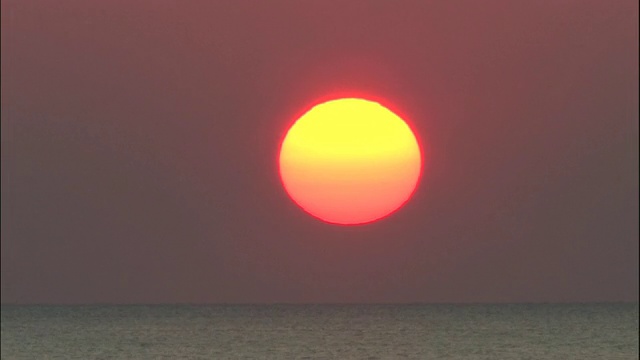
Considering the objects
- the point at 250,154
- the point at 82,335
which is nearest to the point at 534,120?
the point at 250,154

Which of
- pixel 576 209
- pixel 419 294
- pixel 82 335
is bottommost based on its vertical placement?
pixel 82 335

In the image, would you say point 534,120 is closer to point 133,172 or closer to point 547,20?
point 547,20

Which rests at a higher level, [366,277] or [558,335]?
[366,277]

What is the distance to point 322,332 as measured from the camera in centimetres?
416

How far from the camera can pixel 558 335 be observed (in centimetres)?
407

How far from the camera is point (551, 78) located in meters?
4.74

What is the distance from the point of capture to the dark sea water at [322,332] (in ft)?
12.3

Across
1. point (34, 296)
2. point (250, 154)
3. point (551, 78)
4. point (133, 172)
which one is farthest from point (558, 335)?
point (34, 296)

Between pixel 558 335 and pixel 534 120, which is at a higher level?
pixel 534 120

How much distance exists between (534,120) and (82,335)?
7.46ft

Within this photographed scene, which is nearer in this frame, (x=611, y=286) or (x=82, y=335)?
(x=82, y=335)

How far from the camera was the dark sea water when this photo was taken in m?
3.74

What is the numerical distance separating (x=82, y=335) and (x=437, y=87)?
197 cm

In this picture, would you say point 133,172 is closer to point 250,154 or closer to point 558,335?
point 250,154
